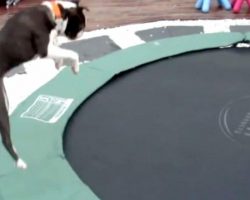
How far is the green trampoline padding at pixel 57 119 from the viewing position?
150 centimetres

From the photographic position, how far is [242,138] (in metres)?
1.67

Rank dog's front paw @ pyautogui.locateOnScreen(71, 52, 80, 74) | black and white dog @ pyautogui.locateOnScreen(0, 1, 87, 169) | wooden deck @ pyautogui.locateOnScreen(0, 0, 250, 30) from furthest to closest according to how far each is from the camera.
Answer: wooden deck @ pyautogui.locateOnScreen(0, 0, 250, 30)
dog's front paw @ pyautogui.locateOnScreen(71, 52, 80, 74)
black and white dog @ pyautogui.locateOnScreen(0, 1, 87, 169)

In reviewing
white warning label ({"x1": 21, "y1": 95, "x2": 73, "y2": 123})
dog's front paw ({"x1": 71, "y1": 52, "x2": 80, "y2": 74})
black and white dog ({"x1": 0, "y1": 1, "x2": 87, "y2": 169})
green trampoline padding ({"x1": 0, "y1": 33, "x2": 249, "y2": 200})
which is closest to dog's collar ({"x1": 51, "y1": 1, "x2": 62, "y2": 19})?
black and white dog ({"x1": 0, "y1": 1, "x2": 87, "y2": 169})

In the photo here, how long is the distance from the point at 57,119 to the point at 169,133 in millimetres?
393

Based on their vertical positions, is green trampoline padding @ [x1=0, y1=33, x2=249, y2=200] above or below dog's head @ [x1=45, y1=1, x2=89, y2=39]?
below

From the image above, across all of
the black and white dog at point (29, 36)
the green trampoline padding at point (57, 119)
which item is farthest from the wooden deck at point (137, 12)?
the black and white dog at point (29, 36)

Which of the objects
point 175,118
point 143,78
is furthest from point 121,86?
point 175,118

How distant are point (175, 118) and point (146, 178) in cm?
36

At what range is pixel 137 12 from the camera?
10.8ft

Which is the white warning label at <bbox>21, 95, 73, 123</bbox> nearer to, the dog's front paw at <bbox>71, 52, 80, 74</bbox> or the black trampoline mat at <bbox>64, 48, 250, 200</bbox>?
the black trampoline mat at <bbox>64, 48, 250, 200</bbox>

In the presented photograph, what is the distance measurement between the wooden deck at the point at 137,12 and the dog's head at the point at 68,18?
66.9 inches

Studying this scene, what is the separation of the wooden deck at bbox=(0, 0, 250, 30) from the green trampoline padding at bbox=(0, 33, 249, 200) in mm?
761

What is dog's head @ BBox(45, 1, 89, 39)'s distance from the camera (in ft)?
4.10

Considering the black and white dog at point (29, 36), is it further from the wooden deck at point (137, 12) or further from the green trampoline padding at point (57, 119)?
the wooden deck at point (137, 12)
